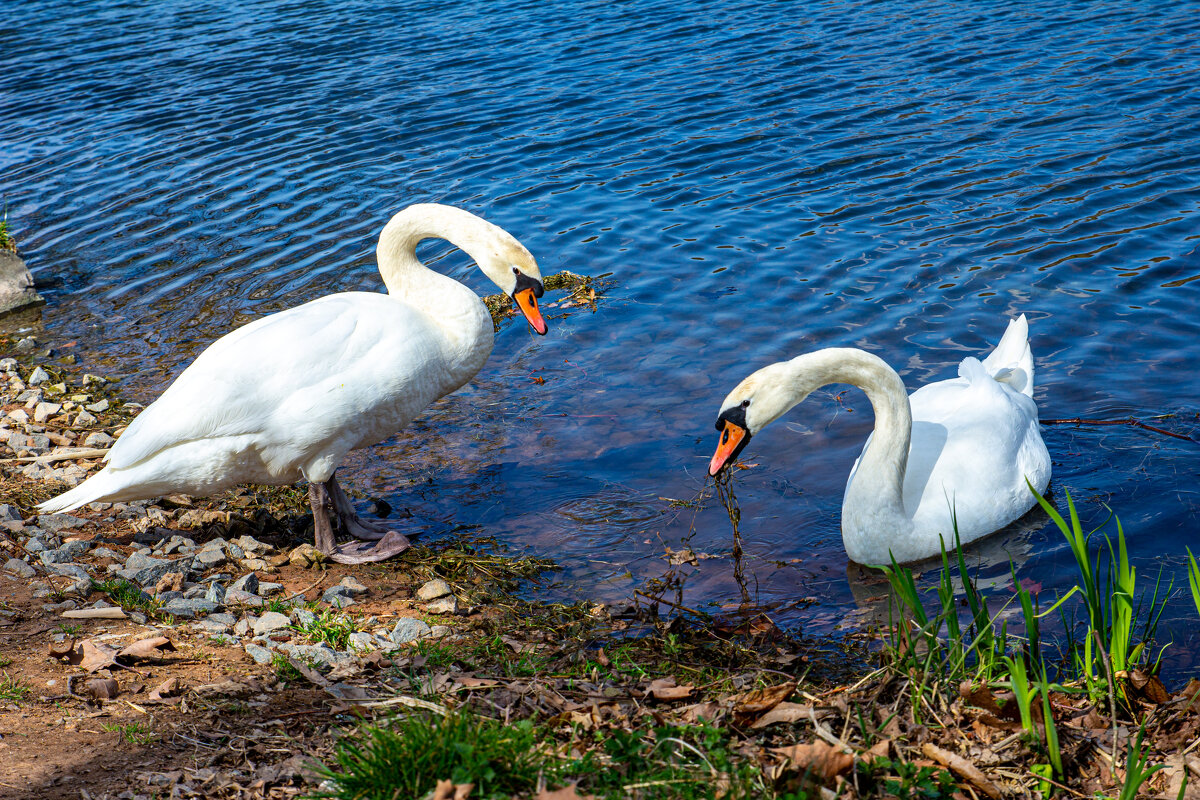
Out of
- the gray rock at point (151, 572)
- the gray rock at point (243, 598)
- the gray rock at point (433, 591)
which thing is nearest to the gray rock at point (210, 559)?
the gray rock at point (151, 572)

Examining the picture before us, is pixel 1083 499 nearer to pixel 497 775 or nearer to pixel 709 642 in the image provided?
pixel 709 642

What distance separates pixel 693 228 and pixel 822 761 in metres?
7.33

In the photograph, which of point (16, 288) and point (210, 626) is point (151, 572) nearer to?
point (210, 626)

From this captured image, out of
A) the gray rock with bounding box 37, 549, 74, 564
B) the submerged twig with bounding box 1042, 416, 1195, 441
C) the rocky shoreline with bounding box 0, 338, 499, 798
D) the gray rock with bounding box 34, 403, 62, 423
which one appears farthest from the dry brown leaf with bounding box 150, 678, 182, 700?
the submerged twig with bounding box 1042, 416, 1195, 441

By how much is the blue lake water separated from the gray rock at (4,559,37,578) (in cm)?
200

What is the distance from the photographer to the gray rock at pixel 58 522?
5.38 m

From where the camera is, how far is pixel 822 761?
2.80 m

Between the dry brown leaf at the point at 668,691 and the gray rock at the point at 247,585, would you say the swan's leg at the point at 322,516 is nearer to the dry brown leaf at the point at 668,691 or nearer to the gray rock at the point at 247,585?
the gray rock at the point at 247,585

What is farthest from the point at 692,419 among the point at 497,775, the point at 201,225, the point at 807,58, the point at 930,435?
the point at 807,58

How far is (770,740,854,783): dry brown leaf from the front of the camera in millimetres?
2793

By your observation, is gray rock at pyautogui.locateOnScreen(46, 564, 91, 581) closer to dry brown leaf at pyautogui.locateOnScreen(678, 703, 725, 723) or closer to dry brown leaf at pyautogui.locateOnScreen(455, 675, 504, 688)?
dry brown leaf at pyautogui.locateOnScreen(455, 675, 504, 688)

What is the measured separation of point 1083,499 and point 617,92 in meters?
9.72

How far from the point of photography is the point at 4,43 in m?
22.0

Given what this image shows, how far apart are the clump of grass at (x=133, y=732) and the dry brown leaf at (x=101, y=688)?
19cm
